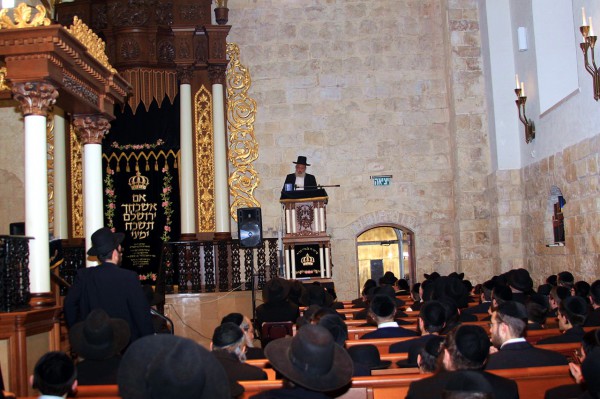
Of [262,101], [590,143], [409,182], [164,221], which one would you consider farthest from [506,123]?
[164,221]

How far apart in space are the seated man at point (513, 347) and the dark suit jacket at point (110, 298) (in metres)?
2.73

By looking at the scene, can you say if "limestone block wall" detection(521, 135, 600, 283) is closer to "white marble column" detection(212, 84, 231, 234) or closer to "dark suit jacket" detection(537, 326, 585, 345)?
"dark suit jacket" detection(537, 326, 585, 345)

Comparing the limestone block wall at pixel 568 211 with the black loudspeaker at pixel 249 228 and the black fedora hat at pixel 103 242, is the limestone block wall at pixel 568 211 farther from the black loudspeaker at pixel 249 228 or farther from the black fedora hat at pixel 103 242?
the black fedora hat at pixel 103 242

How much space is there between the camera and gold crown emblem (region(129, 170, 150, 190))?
48.3 feet

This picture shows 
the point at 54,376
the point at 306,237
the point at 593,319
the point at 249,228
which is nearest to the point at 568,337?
the point at 593,319

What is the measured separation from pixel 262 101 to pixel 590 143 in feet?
23.3

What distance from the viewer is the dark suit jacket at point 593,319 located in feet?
22.5

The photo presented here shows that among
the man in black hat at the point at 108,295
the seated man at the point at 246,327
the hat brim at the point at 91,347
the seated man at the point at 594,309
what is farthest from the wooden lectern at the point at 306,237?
the hat brim at the point at 91,347

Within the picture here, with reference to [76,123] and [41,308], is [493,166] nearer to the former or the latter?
[76,123]

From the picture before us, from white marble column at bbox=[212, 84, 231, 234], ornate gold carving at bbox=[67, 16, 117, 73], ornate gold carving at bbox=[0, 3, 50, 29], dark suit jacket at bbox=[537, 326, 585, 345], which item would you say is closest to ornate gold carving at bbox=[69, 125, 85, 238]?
white marble column at bbox=[212, 84, 231, 234]

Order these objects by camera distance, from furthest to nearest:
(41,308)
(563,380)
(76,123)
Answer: (76,123), (41,308), (563,380)

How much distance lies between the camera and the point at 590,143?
10578 mm

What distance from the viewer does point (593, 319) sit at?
6.94 metres

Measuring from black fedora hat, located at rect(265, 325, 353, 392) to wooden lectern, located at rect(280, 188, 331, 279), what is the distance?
32.6 ft
